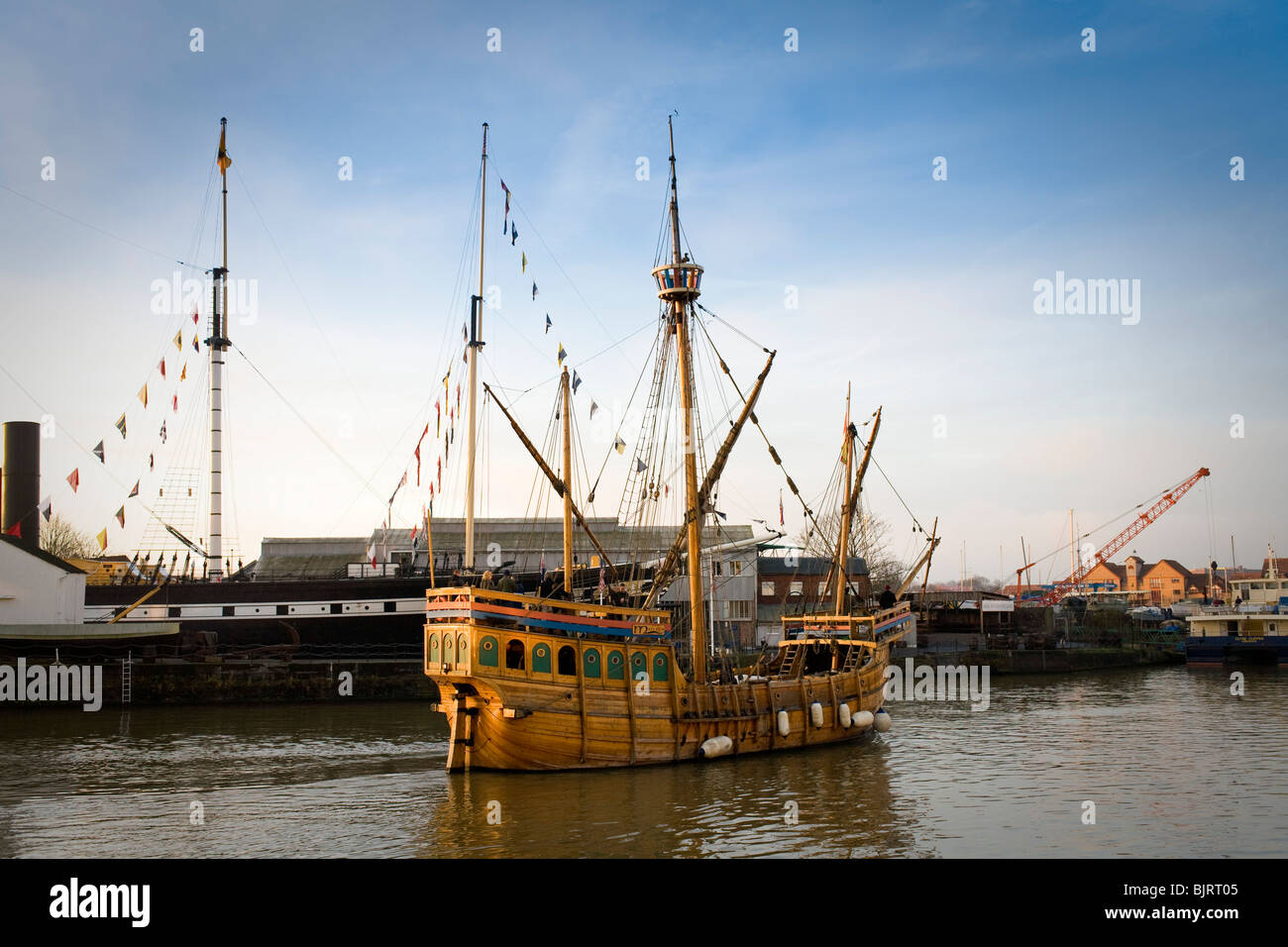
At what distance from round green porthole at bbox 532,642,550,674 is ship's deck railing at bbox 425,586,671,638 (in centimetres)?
48

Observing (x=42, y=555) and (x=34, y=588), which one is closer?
(x=34, y=588)

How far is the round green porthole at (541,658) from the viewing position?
86.6 feet

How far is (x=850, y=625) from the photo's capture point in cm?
3697

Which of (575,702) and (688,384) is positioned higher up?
(688,384)

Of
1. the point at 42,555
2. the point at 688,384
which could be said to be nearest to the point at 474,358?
the point at 688,384

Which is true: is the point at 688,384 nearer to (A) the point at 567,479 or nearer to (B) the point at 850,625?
(A) the point at 567,479

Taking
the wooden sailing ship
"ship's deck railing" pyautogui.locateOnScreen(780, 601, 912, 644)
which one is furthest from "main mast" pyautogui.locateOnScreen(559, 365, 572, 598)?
"ship's deck railing" pyautogui.locateOnScreen(780, 601, 912, 644)

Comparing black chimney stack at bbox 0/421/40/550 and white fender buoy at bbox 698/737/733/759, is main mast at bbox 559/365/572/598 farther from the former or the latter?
black chimney stack at bbox 0/421/40/550

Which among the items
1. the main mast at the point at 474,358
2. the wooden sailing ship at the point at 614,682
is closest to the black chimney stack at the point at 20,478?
the main mast at the point at 474,358

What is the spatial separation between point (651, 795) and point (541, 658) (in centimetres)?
476

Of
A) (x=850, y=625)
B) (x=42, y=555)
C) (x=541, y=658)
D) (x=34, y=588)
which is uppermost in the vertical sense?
(x=42, y=555)

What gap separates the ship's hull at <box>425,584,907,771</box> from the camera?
25891 millimetres
